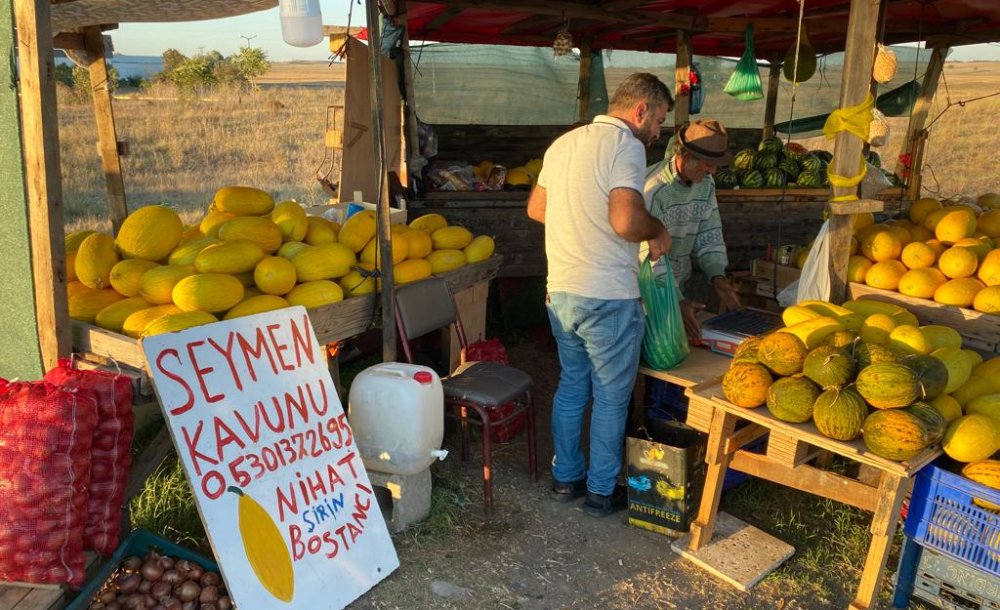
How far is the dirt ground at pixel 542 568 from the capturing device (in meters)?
2.93

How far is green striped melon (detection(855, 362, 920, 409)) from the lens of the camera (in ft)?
8.17

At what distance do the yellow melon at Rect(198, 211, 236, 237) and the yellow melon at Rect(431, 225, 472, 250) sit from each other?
3.87ft

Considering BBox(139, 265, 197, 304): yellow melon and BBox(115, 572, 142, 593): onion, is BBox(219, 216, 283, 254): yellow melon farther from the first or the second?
BBox(115, 572, 142, 593): onion

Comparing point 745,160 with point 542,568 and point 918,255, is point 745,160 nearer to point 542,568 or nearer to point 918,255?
point 918,255

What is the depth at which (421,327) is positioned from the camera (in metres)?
3.86

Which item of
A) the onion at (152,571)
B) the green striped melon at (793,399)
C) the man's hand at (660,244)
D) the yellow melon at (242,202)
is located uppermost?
the yellow melon at (242,202)

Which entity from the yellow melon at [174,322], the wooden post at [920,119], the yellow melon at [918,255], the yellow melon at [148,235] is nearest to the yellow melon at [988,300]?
the yellow melon at [918,255]

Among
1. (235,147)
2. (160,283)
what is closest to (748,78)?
(160,283)

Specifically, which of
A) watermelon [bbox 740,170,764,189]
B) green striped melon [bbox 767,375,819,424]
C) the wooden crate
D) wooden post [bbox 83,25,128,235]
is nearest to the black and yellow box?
green striped melon [bbox 767,375,819,424]

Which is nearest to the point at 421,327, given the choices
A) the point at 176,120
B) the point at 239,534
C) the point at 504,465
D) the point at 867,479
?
the point at 504,465

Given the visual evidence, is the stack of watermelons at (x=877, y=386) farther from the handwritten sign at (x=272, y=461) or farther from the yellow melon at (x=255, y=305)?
the yellow melon at (x=255, y=305)

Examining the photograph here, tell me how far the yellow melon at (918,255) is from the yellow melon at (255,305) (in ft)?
10.7

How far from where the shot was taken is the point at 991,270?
11.4 ft

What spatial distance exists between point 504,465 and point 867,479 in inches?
75.6
